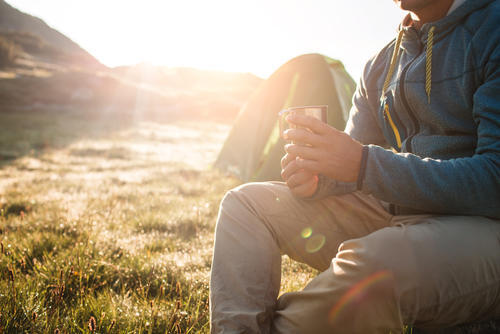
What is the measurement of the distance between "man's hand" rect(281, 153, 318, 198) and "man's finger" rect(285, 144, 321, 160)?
6.7 inches

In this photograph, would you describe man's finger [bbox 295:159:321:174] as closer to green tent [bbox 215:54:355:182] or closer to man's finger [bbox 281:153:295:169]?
man's finger [bbox 281:153:295:169]

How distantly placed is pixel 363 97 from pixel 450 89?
64 centimetres

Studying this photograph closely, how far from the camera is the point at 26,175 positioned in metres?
5.38

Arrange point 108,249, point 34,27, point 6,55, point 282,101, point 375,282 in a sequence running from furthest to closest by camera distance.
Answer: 1. point 34,27
2. point 6,55
3. point 282,101
4. point 108,249
5. point 375,282

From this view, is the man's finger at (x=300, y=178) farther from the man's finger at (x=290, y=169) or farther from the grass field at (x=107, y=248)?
the grass field at (x=107, y=248)

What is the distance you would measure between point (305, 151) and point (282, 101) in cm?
379

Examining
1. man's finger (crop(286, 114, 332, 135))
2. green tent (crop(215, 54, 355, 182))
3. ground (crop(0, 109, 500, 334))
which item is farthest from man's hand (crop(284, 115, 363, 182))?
green tent (crop(215, 54, 355, 182))

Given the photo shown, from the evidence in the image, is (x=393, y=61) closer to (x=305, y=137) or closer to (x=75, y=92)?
(x=305, y=137)

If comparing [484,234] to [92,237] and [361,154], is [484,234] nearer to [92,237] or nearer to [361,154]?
[361,154]

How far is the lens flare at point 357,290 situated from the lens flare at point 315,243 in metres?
0.54

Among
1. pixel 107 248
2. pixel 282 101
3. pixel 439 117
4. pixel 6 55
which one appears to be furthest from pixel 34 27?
pixel 439 117

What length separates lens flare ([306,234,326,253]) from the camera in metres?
1.54

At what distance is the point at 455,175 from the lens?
111 cm

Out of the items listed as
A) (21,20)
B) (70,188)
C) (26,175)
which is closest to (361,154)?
(70,188)
